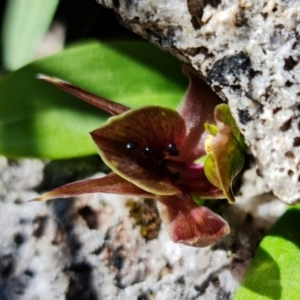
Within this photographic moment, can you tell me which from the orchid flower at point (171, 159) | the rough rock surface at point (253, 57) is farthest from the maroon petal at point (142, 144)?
the rough rock surface at point (253, 57)

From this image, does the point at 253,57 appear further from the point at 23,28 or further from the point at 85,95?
the point at 23,28

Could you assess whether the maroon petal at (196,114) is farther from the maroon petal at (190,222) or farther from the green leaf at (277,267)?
the green leaf at (277,267)

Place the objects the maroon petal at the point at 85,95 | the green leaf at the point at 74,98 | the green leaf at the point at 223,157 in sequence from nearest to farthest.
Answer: the green leaf at the point at 223,157 → the maroon petal at the point at 85,95 → the green leaf at the point at 74,98

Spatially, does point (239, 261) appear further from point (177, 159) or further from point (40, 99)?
point (40, 99)

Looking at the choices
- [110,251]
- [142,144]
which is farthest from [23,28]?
[110,251]

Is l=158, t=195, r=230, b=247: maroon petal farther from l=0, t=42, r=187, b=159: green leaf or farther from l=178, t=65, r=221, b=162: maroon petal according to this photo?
l=0, t=42, r=187, b=159: green leaf

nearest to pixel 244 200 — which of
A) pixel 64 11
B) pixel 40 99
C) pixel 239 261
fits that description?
pixel 239 261

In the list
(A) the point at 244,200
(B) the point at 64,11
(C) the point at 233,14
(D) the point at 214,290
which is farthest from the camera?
(B) the point at 64,11
